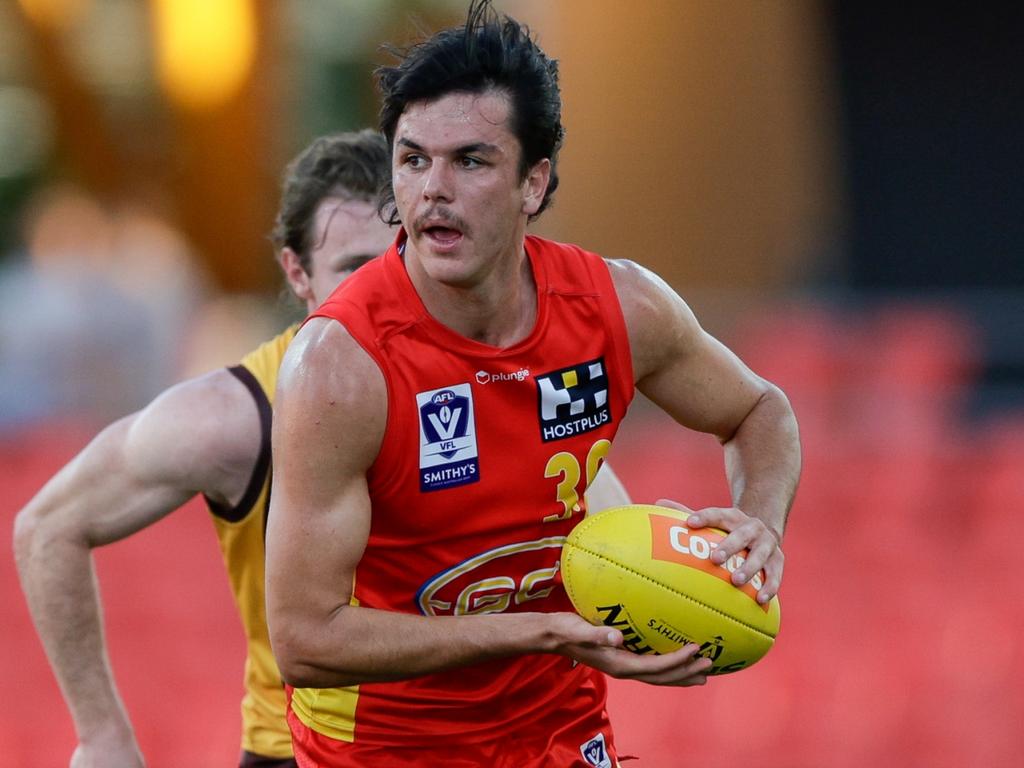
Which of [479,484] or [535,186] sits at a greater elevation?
[535,186]

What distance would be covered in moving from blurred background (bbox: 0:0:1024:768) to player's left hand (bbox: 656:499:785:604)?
6243mm

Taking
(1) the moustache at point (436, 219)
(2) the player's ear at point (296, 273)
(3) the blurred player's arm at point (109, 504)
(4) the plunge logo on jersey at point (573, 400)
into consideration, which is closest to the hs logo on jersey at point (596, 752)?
(4) the plunge logo on jersey at point (573, 400)

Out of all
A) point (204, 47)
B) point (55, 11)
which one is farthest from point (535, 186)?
point (55, 11)

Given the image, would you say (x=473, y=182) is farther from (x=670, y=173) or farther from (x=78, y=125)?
(x=78, y=125)

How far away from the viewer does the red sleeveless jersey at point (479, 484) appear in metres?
3.54

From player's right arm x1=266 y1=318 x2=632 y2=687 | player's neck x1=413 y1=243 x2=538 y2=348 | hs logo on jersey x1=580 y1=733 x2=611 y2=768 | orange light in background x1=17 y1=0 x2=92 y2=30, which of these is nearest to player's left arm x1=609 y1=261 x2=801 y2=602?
player's neck x1=413 y1=243 x2=538 y2=348

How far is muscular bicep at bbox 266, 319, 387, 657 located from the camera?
11.1 ft

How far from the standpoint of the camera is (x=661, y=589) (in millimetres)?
3527

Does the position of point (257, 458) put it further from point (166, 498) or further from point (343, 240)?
point (343, 240)

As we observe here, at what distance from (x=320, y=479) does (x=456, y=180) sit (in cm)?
68

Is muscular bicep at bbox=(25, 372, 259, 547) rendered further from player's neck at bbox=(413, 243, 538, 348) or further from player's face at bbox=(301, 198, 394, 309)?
player's neck at bbox=(413, 243, 538, 348)

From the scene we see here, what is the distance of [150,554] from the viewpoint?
412 inches

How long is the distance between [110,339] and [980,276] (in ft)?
28.9

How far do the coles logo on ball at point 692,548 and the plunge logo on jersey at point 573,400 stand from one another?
0.89ft
